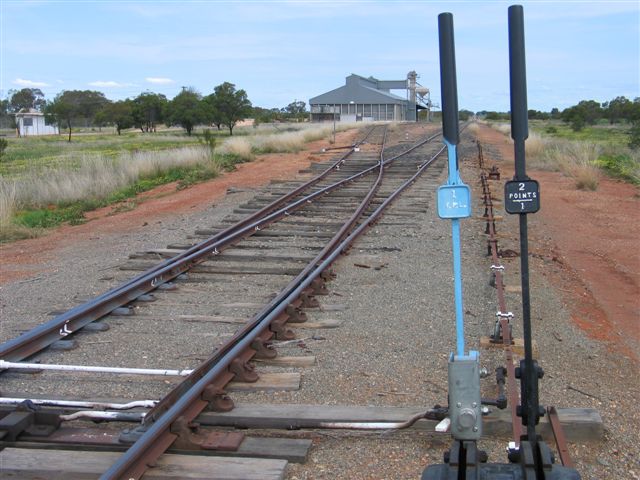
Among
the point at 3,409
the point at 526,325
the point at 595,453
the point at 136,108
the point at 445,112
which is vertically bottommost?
the point at 595,453

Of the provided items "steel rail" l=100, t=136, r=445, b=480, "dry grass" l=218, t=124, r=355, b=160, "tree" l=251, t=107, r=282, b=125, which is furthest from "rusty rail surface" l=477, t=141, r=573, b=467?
"tree" l=251, t=107, r=282, b=125

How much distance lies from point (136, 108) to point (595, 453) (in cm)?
9513

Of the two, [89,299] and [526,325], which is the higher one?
[526,325]

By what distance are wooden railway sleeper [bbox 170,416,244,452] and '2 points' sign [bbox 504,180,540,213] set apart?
2121 mm

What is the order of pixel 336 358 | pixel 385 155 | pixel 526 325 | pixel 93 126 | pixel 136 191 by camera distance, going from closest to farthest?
pixel 526 325 < pixel 336 358 < pixel 136 191 < pixel 385 155 < pixel 93 126

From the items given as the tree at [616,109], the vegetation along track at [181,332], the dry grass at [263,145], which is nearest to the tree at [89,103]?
the tree at [616,109]

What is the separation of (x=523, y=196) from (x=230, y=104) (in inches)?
2866

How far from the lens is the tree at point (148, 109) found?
308 feet

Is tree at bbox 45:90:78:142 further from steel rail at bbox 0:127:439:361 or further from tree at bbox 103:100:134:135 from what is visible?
steel rail at bbox 0:127:439:361

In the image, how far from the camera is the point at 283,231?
1135 centimetres

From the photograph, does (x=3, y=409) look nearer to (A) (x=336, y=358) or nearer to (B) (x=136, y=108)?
(A) (x=336, y=358)

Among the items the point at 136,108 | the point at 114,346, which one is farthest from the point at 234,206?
the point at 136,108

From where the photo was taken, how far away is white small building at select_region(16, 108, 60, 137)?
10619cm

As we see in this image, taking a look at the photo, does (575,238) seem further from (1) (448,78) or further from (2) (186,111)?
(2) (186,111)
